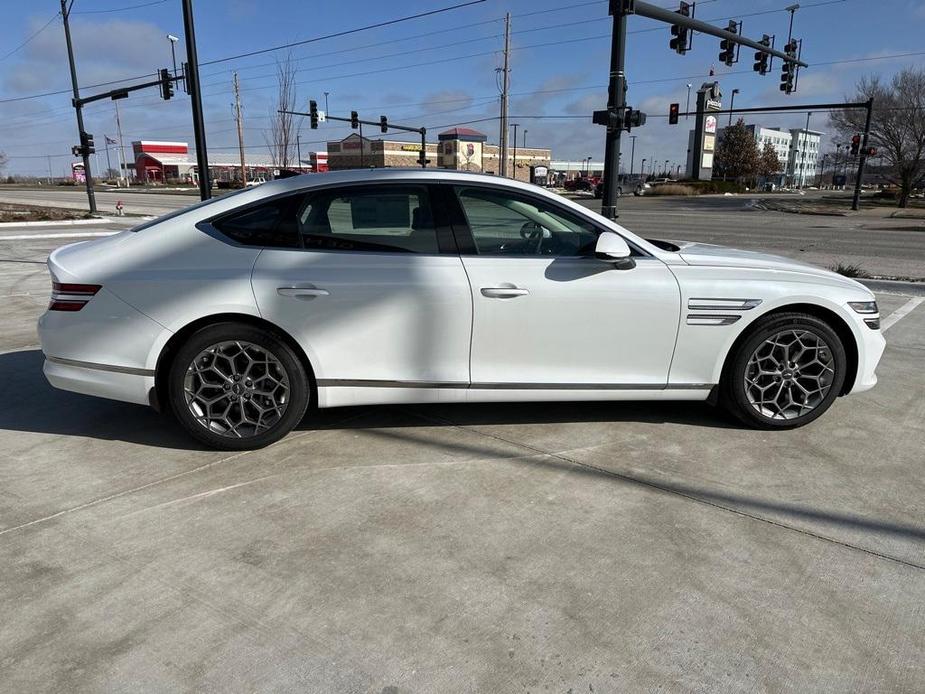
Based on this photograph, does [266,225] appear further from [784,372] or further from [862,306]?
[862,306]

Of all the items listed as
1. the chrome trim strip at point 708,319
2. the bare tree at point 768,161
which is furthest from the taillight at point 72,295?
the bare tree at point 768,161

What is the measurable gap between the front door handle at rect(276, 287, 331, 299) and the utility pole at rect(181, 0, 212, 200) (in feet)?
24.0

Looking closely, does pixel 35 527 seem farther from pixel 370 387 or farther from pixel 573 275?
pixel 573 275

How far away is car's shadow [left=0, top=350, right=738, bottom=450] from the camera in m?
4.15

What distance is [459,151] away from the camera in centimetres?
8750

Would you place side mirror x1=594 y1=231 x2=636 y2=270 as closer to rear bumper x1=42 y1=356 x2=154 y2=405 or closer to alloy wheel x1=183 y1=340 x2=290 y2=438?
alloy wheel x1=183 y1=340 x2=290 y2=438

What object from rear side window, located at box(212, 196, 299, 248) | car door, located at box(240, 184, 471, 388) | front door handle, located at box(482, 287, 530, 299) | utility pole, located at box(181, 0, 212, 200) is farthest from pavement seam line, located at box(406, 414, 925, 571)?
utility pole, located at box(181, 0, 212, 200)

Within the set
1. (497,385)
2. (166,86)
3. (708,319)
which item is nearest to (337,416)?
(497,385)

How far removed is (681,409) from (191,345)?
3151 mm

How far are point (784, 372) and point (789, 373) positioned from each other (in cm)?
3

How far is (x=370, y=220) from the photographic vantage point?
3822 mm

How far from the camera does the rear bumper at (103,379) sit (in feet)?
12.1

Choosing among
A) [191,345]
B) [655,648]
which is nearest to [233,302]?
[191,345]

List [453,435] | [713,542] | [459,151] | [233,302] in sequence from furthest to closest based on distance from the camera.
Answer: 1. [459,151]
2. [453,435]
3. [233,302]
4. [713,542]
